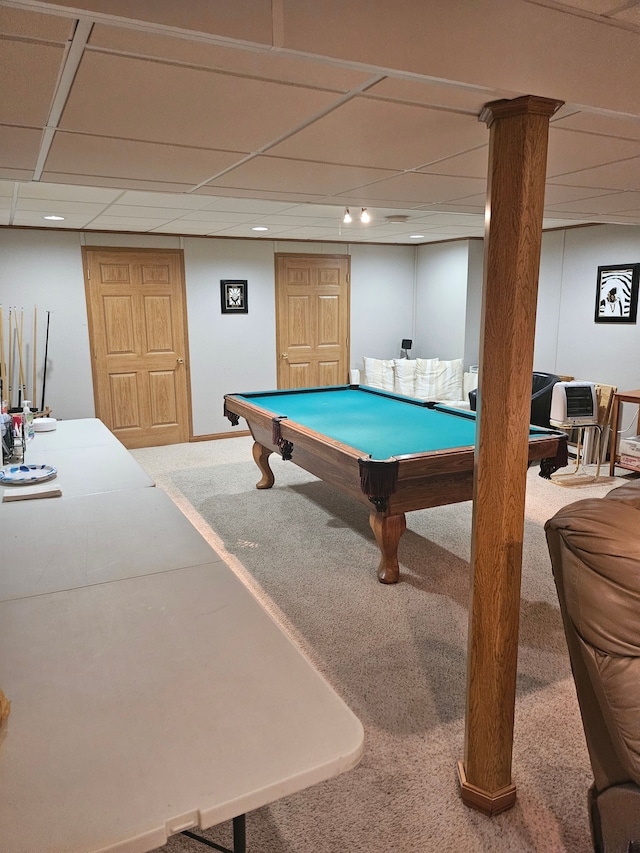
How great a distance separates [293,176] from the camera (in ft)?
8.71

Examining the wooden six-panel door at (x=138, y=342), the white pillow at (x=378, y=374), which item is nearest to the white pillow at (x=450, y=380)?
the white pillow at (x=378, y=374)

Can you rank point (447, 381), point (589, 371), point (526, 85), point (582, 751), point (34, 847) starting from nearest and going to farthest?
point (34, 847) → point (526, 85) → point (582, 751) → point (589, 371) → point (447, 381)

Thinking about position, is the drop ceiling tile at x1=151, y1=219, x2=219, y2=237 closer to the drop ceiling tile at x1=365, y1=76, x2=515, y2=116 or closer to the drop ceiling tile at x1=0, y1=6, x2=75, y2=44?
the drop ceiling tile at x1=365, y1=76, x2=515, y2=116

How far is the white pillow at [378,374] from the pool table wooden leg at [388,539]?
409cm

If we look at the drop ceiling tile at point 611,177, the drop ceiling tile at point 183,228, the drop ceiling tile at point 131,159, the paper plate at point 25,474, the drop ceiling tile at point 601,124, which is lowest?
the paper plate at point 25,474

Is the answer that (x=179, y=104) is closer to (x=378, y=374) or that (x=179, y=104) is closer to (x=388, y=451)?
(x=388, y=451)

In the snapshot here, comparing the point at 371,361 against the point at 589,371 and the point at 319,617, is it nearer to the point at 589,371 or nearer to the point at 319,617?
the point at 589,371

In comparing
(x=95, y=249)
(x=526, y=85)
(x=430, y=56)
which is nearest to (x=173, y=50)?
(x=430, y=56)

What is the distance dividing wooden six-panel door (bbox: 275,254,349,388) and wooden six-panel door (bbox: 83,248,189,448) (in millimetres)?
1224

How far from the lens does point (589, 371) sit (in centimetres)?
603

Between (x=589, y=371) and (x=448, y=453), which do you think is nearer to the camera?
(x=448, y=453)

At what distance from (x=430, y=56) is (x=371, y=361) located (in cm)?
612

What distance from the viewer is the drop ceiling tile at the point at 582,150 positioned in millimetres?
1999

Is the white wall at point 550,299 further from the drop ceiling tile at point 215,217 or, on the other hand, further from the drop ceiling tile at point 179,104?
the drop ceiling tile at point 179,104
